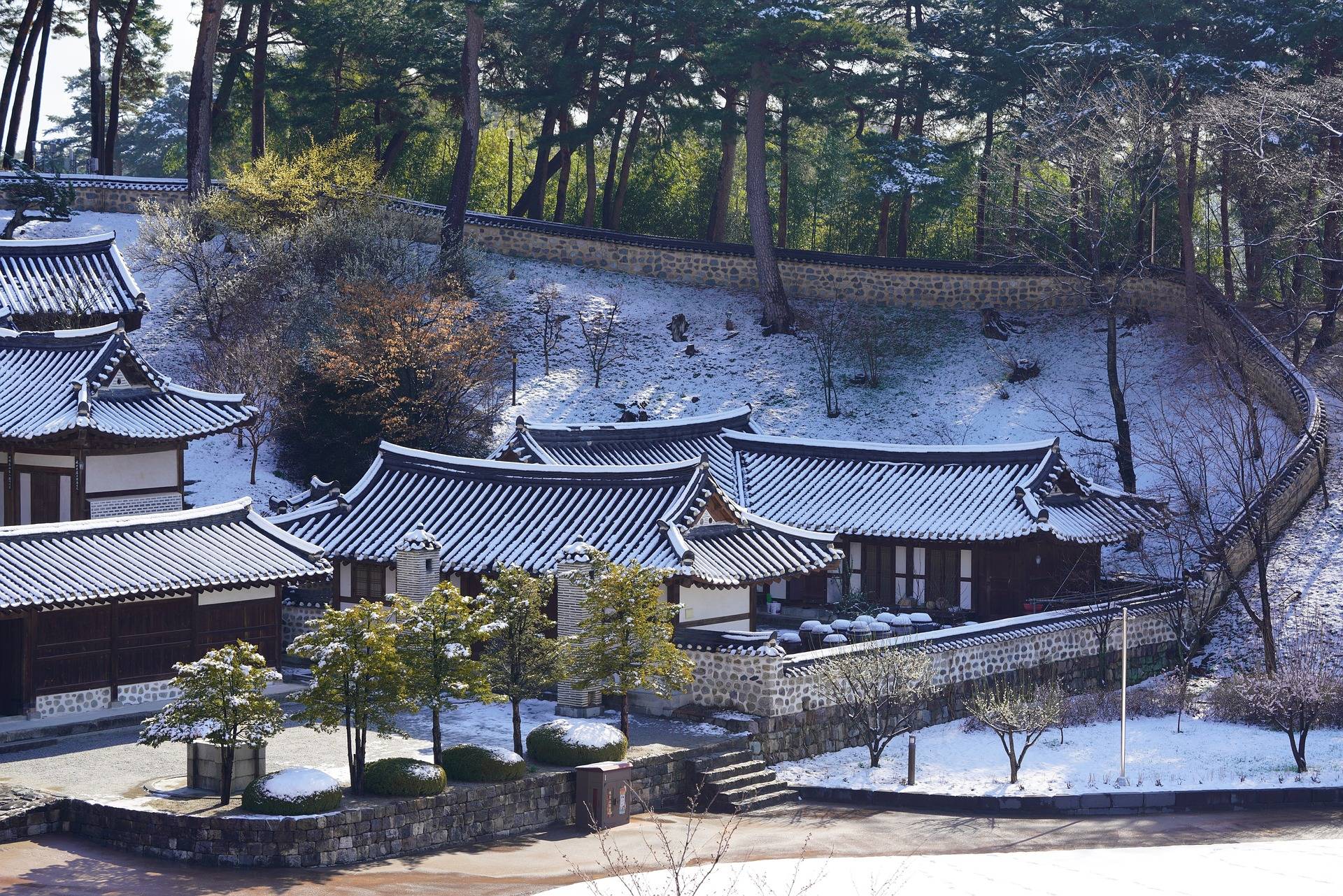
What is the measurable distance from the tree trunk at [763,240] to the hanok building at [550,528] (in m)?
23.4

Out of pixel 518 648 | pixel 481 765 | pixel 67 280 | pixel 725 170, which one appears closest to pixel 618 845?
pixel 481 765

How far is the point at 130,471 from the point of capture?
122 feet

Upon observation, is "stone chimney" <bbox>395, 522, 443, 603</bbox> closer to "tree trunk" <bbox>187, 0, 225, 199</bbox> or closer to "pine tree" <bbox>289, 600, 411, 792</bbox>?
"pine tree" <bbox>289, 600, 411, 792</bbox>

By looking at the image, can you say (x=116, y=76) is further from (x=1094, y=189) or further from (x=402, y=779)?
(x=402, y=779)

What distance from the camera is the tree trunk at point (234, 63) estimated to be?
203ft

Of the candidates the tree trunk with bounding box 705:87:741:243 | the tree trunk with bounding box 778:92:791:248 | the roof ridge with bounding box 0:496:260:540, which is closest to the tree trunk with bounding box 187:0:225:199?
the tree trunk with bounding box 705:87:741:243

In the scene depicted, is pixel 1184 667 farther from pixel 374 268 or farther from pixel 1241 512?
pixel 374 268

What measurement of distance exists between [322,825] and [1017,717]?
12.2m

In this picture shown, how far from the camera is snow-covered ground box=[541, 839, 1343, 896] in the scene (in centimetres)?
2206

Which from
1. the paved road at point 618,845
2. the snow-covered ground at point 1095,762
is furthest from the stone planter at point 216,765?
the snow-covered ground at point 1095,762

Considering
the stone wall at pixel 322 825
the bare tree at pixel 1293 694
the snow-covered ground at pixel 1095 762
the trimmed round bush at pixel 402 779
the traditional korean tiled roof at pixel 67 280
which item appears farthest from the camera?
the traditional korean tiled roof at pixel 67 280

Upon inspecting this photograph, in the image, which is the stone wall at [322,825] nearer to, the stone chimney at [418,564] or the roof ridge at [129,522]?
the roof ridge at [129,522]

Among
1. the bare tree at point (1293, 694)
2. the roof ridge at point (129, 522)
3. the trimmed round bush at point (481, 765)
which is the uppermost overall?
the roof ridge at point (129, 522)

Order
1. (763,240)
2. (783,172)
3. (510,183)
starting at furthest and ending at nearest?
(510,183), (783,172), (763,240)
